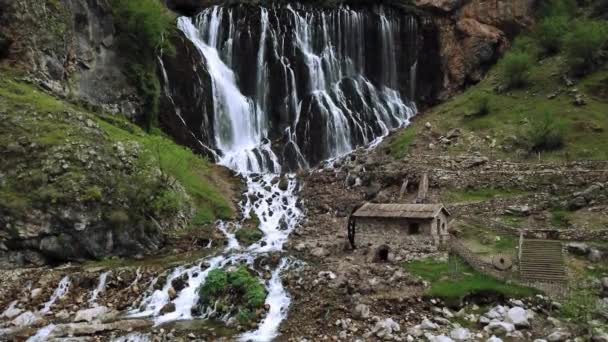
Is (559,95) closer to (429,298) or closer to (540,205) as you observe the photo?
(540,205)

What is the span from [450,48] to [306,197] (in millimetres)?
39889

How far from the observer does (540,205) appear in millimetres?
38344

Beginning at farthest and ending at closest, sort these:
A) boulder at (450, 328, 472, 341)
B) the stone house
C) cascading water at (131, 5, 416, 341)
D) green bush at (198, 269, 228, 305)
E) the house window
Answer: cascading water at (131, 5, 416, 341)
the house window
the stone house
green bush at (198, 269, 228, 305)
boulder at (450, 328, 472, 341)

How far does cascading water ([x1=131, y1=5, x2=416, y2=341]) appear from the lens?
5619 cm

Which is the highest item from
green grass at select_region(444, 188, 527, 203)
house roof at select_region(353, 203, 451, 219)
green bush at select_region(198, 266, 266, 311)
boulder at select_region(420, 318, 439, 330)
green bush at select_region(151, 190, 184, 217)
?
green bush at select_region(151, 190, 184, 217)

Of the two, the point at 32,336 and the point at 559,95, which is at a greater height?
the point at 559,95

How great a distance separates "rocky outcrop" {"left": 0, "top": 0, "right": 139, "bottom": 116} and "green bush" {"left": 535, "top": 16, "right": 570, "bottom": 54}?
51488 mm

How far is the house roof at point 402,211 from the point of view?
3344 centimetres

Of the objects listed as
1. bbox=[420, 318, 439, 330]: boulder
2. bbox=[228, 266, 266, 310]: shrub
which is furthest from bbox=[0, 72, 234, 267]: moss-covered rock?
bbox=[420, 318, 439, 330]: boulder

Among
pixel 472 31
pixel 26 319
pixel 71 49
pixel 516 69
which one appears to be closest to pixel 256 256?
pixel 26 319

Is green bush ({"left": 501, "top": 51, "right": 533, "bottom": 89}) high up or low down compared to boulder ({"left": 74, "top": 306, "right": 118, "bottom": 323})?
up

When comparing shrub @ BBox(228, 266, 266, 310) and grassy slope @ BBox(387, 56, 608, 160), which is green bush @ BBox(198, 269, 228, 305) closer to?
shrub @ BBox(228, 266, 266, 310)

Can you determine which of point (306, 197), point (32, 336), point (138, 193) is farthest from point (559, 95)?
point (32, 336)

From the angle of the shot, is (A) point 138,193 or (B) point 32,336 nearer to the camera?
(B) point 32,336
